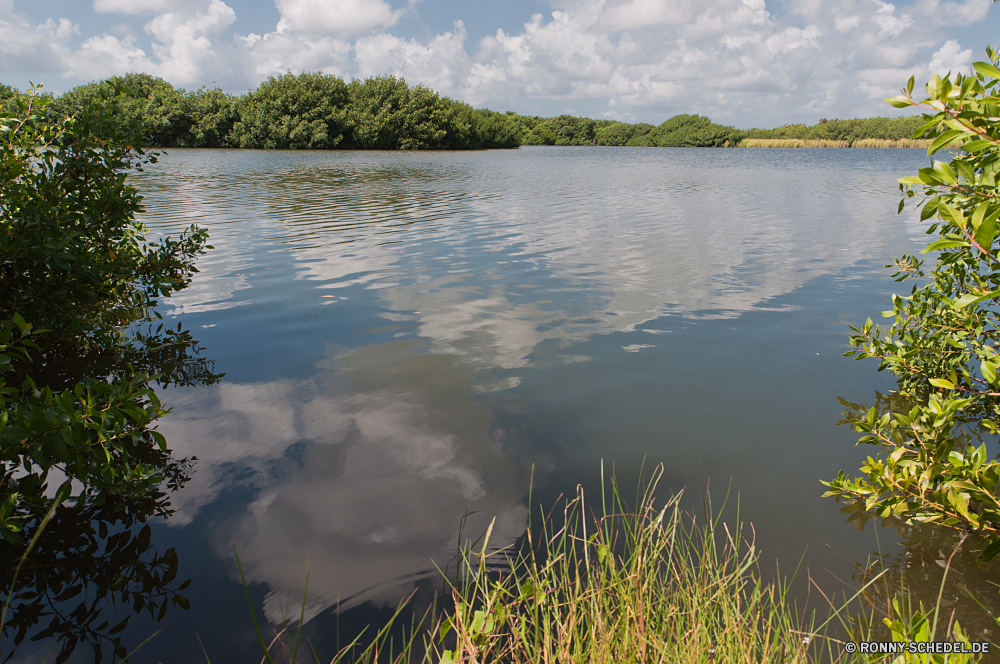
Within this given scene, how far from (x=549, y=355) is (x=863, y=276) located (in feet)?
19.4

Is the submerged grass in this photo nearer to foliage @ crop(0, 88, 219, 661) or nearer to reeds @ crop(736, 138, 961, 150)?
foliage @ crop(0, 88, 219, 661)

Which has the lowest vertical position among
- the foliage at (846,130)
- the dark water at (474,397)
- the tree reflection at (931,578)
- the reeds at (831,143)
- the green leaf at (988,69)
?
the tree reflection at (931,578)

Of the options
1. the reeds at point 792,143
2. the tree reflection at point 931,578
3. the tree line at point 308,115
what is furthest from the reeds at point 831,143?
the tree reflection at point 931,578

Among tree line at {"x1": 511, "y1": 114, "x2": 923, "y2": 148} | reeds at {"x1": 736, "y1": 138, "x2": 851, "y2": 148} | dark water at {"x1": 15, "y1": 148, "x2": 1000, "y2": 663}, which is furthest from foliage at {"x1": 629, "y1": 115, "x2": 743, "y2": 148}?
dark water at {"x1": 15, "y1": 148, "x2": 1000, "y2": 663}

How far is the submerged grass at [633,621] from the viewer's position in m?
1.98

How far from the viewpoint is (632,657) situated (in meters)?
2.00

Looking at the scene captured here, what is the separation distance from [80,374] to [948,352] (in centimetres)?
713

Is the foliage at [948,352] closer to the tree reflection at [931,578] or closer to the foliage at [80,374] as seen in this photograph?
the tree reflection at [931,578]

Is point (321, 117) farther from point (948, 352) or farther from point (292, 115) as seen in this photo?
point (948, 352)

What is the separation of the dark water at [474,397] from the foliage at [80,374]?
0.75 ft

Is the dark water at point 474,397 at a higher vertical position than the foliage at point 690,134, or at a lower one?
lower

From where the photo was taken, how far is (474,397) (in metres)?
4.82

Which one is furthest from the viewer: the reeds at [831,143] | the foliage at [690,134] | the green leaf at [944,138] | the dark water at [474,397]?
the foliage at [690,134]

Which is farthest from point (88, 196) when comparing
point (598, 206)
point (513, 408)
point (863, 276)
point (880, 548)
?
point (598, 206)
